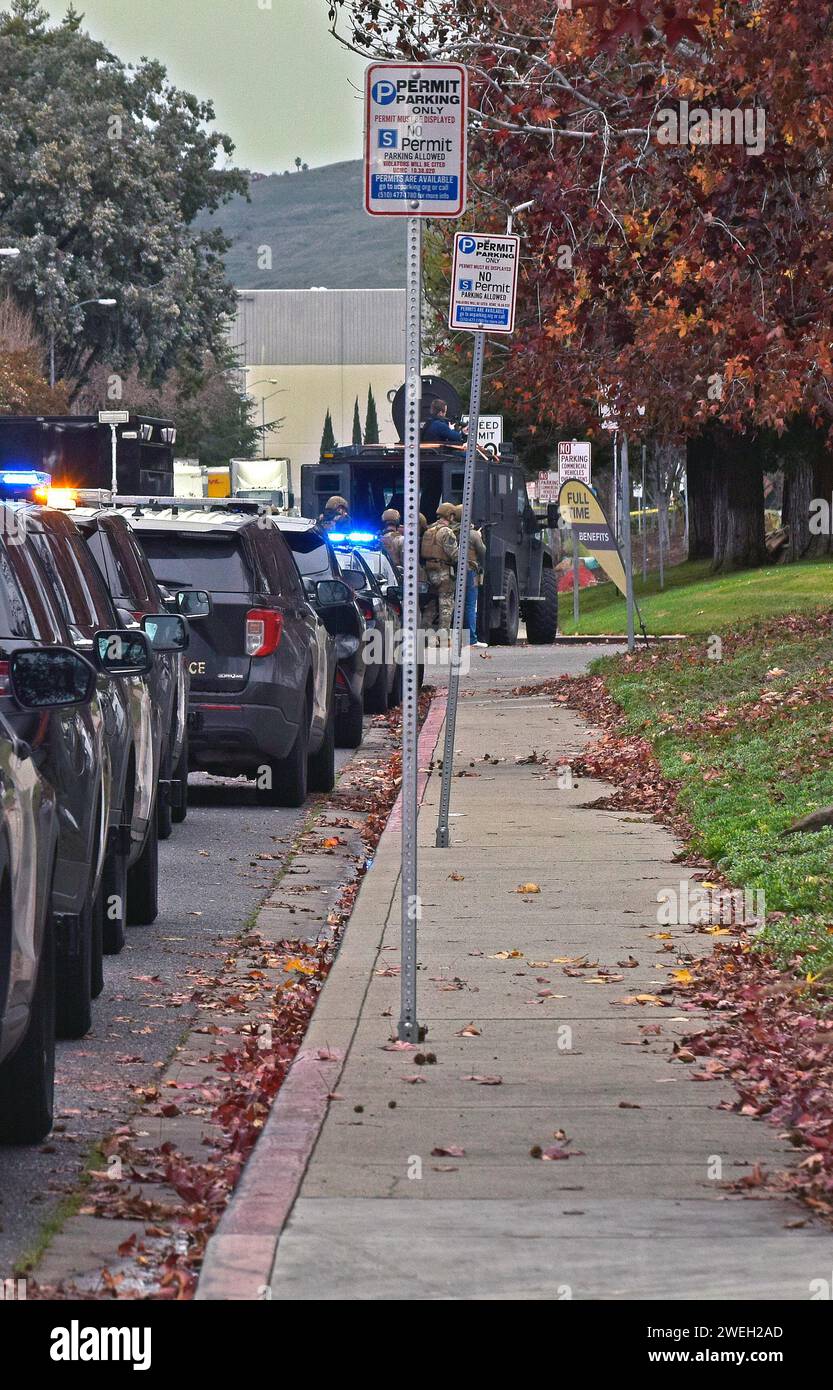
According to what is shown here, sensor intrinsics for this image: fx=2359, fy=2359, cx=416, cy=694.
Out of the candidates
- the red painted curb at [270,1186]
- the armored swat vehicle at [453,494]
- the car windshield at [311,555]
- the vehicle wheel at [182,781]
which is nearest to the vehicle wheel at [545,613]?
the armored swat vehicle at [453,494]

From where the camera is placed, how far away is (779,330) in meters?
16.4

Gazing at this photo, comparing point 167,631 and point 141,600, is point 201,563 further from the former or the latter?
point 167,631

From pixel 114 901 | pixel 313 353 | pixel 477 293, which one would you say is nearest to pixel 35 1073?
pixel 114 901

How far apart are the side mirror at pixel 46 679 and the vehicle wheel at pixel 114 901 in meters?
3.16

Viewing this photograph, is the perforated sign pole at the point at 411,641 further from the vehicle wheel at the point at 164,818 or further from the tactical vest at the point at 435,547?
the tactical vest at the point at 435,547

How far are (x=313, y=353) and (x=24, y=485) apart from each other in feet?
452

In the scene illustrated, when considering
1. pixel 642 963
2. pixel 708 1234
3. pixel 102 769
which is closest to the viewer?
pixel 708 1234

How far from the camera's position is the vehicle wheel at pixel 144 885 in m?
10.9

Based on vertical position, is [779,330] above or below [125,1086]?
above

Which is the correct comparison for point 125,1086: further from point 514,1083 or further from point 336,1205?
point 336,1205

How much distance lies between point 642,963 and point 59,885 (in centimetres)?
264

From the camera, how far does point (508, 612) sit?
1329 inches
